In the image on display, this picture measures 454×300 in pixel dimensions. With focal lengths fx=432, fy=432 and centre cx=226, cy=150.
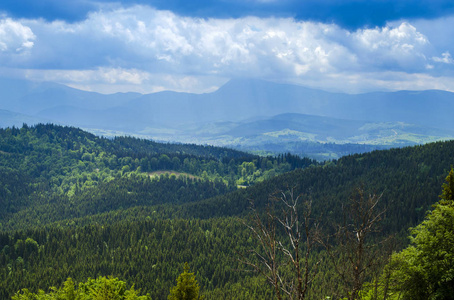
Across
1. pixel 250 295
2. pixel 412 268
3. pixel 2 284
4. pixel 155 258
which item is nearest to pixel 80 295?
pixel 412 268

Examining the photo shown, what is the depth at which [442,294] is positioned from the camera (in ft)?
172

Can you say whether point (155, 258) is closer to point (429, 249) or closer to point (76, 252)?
point (76, 252)

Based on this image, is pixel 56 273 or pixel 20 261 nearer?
pixel 56 273

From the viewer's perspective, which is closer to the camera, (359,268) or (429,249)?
(359,268)

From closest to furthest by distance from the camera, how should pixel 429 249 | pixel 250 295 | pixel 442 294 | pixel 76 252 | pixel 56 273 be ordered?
pixel 442 294
pixel 429 249
pixel 250 295
pixel 56 273
pixel 76 252

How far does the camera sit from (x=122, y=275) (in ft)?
578

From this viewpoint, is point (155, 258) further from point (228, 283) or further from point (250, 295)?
point (250, 295)

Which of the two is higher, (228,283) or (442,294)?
(442,294)

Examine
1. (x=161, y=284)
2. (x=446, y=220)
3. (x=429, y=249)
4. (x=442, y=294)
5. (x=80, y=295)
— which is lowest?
(x=161, y=284)

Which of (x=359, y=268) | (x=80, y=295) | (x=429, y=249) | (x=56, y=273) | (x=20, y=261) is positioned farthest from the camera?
(x=20, y=261)

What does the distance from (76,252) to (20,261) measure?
75.6ft

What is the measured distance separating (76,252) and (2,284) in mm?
41949

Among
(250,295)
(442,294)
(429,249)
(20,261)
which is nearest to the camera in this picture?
(442,294)

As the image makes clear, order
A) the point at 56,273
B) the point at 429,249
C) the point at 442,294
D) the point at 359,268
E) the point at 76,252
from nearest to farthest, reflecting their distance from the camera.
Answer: the point at 359,268 → the point at 442,294 → the point at 429,249 → the point at 56,273 → the point at 76,252
